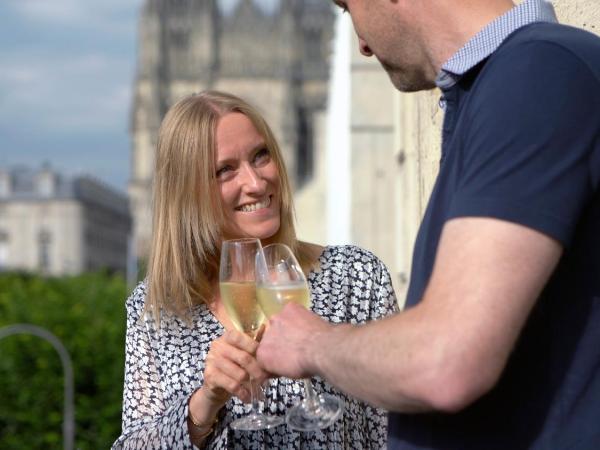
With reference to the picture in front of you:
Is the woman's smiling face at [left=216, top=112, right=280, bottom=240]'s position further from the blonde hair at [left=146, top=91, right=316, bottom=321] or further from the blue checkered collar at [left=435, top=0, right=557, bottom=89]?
the blue checkered collar at [left=435, top=0, right=557, bottom=89]

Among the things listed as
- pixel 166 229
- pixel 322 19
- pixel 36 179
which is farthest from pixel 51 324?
pixel 36 179

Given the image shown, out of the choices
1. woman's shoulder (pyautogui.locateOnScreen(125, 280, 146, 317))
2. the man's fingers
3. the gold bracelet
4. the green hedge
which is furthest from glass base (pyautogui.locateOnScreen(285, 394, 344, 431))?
the green hedge

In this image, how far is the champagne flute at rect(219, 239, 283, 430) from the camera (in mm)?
1534

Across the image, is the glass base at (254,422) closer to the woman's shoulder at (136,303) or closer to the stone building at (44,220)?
the woman's shoulder at (136,303)

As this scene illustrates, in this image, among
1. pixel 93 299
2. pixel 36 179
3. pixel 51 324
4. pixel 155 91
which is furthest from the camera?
pixel 36 179

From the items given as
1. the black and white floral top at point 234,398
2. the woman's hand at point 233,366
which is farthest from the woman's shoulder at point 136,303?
the woman's hand at point 233,366

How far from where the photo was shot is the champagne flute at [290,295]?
1420 mm

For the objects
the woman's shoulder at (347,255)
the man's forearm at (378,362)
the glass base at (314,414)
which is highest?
the woman's shoulder at (347,255)

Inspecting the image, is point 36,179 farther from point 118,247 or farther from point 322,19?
point 322,19

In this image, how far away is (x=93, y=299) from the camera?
1391 centimetres

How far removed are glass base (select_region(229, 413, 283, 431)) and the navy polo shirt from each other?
541mm

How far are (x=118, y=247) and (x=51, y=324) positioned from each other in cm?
9883

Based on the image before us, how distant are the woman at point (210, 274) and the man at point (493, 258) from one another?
2.28 ft

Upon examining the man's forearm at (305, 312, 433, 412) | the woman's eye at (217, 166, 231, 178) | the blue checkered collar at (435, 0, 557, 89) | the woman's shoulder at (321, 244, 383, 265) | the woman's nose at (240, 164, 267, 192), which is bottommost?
the man's forearm at (305, 312, 433, 412)
